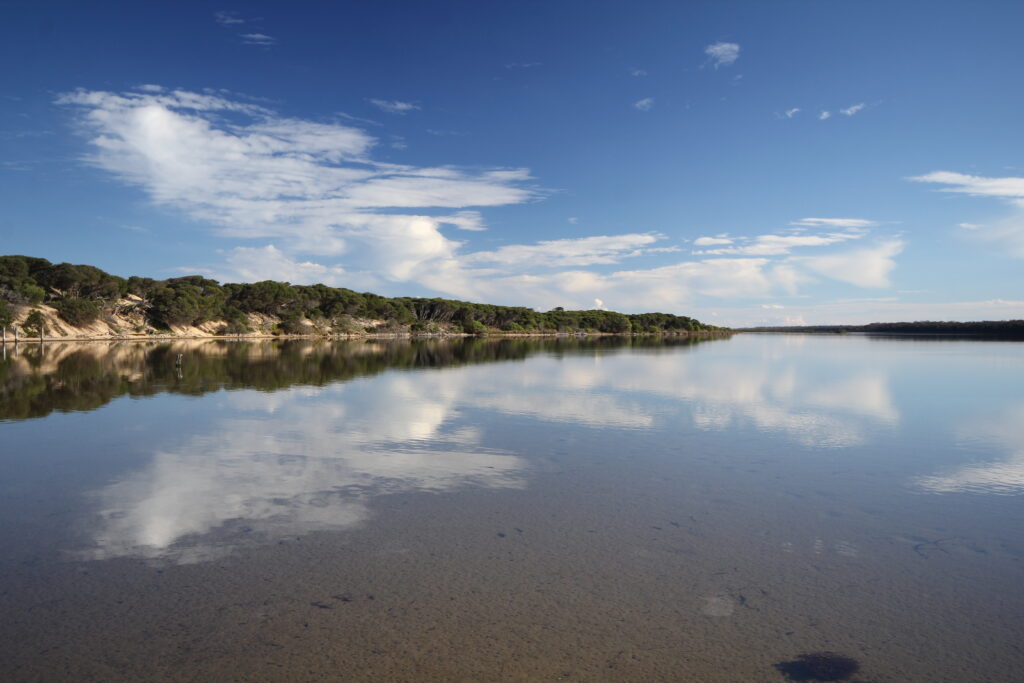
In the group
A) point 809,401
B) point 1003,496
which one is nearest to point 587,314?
point 809,401

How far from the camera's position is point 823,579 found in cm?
696

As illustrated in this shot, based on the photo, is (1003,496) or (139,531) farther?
(1003,496)

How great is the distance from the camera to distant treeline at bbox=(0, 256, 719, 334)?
75.3 m

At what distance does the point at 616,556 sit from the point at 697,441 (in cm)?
827

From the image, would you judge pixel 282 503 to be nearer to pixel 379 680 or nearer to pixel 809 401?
pixel 379 680

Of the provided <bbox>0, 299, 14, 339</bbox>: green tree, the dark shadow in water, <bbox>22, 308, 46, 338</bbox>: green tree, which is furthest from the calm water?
<bbox>22, 308, 46, 338</bbox>: green tree

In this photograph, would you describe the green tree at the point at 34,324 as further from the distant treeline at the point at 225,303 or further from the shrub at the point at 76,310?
the shrub at the point at 76,310

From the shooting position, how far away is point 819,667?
5156 millimetres

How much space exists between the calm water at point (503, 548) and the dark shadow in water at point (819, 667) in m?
0.06

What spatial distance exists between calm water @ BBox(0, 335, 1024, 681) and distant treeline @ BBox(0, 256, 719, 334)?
7169 cm

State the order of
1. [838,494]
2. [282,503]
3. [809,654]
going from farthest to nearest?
1. [838,494]
2. [282,503]
3. [809,654]

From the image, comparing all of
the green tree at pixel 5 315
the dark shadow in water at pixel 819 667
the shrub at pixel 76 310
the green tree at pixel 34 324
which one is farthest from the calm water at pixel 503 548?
the shrub at pixel 76 310

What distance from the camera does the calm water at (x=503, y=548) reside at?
5289 millimetres

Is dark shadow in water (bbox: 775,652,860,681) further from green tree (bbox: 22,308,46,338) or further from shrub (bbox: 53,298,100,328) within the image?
shrub (bbox: 53,298,100,328)
